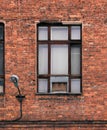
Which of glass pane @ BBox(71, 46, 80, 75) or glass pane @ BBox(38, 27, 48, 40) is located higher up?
glass pane @ BBox(38, 27, 48, 40)

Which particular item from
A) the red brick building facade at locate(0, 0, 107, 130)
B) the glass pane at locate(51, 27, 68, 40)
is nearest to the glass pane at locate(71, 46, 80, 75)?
the red brick building facade at locate(0, 0, 107, 130)

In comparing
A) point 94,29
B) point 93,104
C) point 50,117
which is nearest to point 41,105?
point 50,117

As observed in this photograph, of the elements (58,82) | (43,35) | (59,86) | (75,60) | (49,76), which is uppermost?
(43,35)

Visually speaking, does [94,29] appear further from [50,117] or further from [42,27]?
[50,117]

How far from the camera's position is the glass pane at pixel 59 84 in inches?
623

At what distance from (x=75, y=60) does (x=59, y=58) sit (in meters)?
0.47

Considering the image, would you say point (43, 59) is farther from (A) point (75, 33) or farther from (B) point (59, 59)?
(A) point (75, 33)

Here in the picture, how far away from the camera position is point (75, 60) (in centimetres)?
1590

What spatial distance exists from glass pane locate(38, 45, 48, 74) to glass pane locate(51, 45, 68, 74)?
0.17m

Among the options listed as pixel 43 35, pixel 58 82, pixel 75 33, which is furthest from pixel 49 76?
pixel 75 33

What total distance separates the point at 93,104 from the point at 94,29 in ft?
7.04

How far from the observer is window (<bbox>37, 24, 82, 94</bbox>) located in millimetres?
15820

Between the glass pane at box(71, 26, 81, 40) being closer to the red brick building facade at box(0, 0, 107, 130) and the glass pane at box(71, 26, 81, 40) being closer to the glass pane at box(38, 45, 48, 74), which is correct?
the red brick building facade at box(0, 0, 107, 130)

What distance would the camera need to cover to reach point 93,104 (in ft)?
51.2
